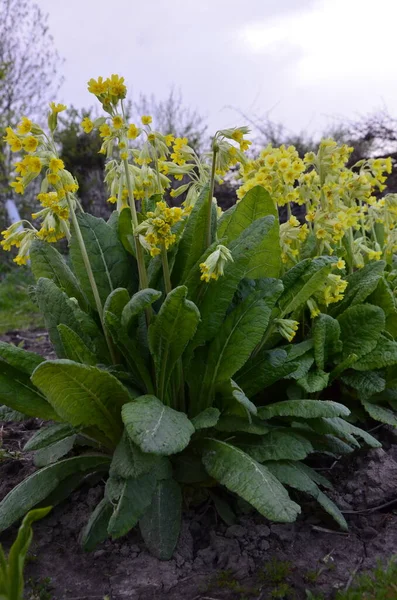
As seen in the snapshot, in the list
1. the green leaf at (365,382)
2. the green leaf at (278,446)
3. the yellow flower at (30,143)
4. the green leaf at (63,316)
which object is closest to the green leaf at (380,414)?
the green leaf at (365,382)

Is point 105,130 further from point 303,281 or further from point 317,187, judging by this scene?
point 317,187

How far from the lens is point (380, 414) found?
271 cm

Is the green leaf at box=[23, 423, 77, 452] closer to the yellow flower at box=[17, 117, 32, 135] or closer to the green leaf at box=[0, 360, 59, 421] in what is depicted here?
the green leaf at box=[0, 360, 59, 421]

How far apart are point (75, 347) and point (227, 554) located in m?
0.88

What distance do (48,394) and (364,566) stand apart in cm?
118

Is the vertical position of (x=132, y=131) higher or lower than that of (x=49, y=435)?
higher

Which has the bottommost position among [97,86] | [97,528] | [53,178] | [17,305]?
[17,305]

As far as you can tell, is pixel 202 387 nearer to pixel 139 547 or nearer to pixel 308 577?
pixel 139 547

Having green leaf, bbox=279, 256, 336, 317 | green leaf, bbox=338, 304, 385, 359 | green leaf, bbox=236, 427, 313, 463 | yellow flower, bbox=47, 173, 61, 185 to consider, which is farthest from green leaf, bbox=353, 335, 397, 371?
yellow flower, bbox=47, 173, 61, 185

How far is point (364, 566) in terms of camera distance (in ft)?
6.79

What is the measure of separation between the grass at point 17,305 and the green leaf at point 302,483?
398cm

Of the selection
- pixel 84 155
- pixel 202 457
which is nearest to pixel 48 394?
pixel 202 457

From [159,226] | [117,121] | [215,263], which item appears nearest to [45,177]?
[117,121]

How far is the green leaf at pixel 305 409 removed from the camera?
2.14 m
